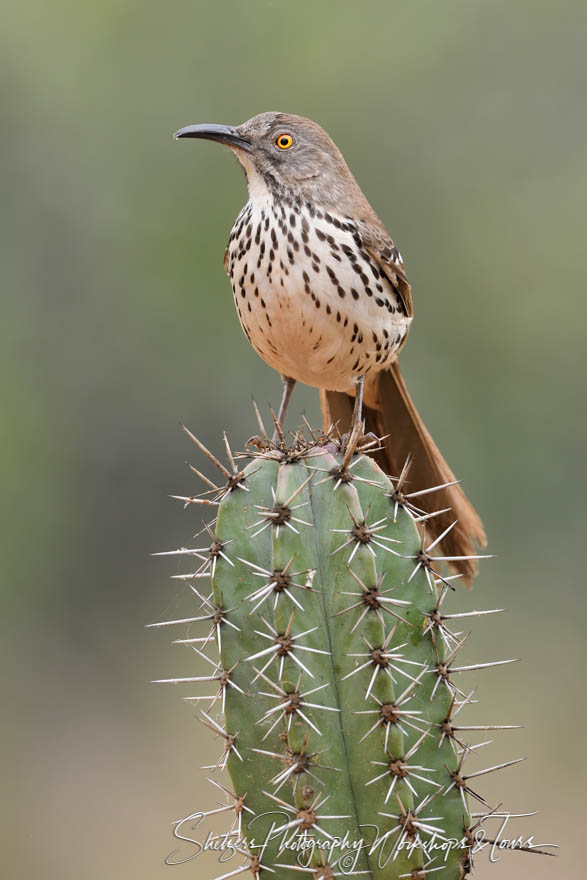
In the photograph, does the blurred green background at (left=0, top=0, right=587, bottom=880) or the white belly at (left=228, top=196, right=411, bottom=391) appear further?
the blurred green background at (left=0, top=0, right=587, bottom=880)

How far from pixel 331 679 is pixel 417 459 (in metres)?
1.25

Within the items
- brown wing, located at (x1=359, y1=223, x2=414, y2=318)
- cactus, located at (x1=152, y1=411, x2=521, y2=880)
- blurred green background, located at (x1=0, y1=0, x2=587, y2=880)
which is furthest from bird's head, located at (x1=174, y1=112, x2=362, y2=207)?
blurred green background, located at (x1=0, y1=0, x2=587, y2=880)

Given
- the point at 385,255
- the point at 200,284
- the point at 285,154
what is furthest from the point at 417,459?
the point at 200,284

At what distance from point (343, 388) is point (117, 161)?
436cm

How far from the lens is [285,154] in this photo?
305cm

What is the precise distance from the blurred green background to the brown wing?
11.6 ft

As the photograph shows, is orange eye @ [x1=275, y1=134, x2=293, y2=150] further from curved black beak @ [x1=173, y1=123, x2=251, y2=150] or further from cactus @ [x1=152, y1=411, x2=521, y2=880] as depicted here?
cactus @ [x1=152, y1=411, x2=521, y2=880]

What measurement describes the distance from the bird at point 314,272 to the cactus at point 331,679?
2.16 feet

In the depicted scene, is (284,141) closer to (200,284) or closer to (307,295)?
(307,295)

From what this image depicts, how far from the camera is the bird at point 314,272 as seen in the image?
292 cm

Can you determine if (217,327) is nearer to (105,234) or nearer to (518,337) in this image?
(105,234)

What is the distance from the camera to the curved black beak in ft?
9.37

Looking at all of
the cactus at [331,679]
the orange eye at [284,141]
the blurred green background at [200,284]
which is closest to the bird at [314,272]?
the orange eye at [284,141]

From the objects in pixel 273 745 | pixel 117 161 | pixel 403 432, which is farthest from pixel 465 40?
pixel 273 745
